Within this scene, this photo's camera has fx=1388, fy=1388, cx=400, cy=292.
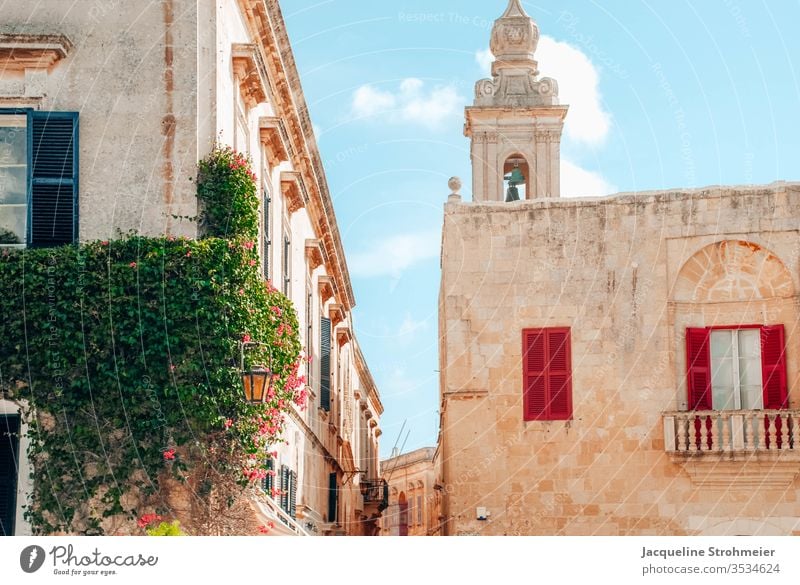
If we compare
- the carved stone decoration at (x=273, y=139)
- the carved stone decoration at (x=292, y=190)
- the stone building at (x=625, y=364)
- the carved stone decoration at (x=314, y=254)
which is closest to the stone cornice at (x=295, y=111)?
the carved stone decoration at (x=314, y=254)

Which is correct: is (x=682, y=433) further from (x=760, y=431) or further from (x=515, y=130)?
(x=515, y=130)

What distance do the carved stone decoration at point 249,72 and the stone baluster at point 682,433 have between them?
9008mm

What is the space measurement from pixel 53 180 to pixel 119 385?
2836 millimetres

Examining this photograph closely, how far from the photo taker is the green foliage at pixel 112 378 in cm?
1650

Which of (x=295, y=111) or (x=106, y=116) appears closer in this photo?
(x=106, y=116)

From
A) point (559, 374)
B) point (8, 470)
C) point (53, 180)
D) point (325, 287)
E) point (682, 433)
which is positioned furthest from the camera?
point (325, 287)

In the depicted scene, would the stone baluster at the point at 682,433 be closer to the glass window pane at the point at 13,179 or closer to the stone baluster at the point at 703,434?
the stone baluster at the point at 703,434

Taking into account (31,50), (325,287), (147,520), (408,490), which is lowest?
(147,520)

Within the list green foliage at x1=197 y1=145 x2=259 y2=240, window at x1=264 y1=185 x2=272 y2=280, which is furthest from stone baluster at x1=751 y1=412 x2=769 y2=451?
green foliage at x1=197 y1=145 x2=259 y2=240

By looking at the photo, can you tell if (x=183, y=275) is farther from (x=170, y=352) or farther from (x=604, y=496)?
(x=604, y=496)

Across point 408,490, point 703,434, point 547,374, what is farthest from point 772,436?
point 408,490

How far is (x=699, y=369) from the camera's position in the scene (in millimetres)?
24203

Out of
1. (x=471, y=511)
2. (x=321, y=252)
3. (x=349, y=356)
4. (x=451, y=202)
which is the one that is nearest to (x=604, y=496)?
(x=471, y=511)

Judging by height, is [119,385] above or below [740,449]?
above
